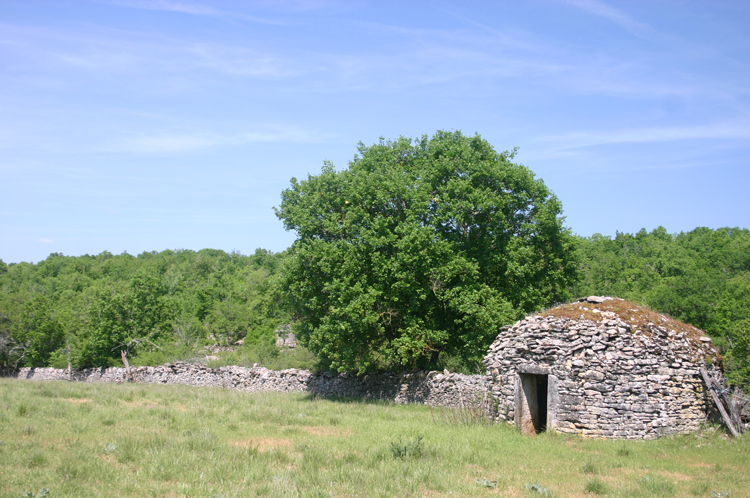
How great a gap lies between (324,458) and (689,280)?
37209 millimetres

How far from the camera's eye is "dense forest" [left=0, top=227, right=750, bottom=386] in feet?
116

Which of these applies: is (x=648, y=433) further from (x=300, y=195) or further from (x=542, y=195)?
(x=300, y=195)

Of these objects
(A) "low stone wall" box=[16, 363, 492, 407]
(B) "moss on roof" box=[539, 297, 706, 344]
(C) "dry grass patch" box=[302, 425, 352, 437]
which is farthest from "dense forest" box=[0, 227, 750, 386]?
(C) "dry grass patch" box=[302, 425, 352, 437]

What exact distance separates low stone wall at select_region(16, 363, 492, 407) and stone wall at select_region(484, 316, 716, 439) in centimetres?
248

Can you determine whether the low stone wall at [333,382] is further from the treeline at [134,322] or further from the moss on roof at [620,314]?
the treeline at [134,322]

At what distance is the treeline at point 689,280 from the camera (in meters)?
28.9

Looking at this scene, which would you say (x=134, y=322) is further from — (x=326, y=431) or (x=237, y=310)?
(x=326, y=431)

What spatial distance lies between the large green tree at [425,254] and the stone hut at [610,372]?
445 centimetres

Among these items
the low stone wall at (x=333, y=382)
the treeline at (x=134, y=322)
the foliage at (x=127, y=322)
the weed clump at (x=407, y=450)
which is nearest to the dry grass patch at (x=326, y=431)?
the weed clump at (x=407, y=450)

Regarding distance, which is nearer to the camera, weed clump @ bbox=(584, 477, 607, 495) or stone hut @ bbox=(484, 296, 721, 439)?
weed clump @ bbox=(584, 477, 607, 495)

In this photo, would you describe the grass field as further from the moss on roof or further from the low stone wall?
the moss on roof

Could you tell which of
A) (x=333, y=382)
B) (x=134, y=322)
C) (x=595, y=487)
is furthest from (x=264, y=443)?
(x=134, y=322)

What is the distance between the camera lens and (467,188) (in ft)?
63.0

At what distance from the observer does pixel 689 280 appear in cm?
3750
